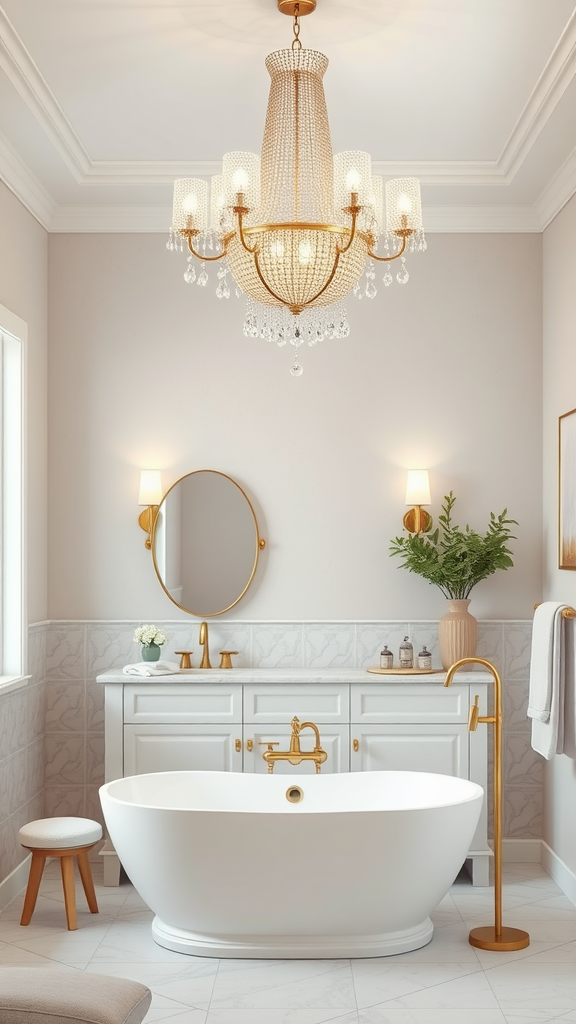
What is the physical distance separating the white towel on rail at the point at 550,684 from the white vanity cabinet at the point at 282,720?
43 cm

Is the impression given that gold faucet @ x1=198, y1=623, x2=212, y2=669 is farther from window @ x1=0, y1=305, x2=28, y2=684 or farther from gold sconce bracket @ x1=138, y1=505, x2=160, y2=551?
window @ x1=0, y1=305, x2=28, y2=684

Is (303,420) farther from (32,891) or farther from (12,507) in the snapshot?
(32,891)

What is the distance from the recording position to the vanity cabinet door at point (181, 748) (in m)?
Answer: 4.50

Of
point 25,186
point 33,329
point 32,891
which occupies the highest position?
point 25,186

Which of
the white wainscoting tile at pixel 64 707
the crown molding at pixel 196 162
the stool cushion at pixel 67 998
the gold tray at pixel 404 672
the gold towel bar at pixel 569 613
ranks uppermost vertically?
the crown molding at pixel 196 162

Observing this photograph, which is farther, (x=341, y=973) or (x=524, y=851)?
(x=524, y=851)

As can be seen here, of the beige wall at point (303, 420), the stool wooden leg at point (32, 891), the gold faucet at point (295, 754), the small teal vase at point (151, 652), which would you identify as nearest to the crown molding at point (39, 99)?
the beige wall at point (303, 420)

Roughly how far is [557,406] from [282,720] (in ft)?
6.20

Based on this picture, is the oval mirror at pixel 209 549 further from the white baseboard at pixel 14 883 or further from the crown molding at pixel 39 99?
the crown molding at pixel 39 99

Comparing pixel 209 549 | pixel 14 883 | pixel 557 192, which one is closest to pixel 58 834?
pixel 14 883

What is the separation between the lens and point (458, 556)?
182 inches

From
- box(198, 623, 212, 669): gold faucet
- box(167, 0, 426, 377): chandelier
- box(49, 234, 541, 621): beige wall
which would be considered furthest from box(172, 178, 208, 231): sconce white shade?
box(198, 623, 212, 669): gold faucet

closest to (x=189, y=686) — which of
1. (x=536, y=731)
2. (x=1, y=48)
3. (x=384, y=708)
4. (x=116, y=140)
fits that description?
(x=384, y=708)

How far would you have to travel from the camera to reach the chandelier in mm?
2918
